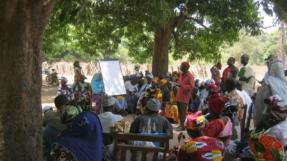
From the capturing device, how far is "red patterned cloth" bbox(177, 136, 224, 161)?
412cm

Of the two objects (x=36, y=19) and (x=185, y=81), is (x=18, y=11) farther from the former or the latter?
(x=185, y=81)

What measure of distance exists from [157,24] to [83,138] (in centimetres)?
945

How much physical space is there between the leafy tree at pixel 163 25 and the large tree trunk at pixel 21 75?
640 centimetres

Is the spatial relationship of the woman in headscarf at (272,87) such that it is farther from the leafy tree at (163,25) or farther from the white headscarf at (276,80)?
the leafy tree at (163,25)

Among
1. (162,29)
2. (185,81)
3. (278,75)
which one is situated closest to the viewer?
(278,75)

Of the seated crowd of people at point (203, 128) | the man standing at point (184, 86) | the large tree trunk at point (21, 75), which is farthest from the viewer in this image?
the man standing at point (184, 86)

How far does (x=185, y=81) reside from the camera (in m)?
10.9

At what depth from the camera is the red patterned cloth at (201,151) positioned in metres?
4.12

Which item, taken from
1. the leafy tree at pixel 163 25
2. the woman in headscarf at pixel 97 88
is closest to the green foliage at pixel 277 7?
the leafy tree at pixel 163 25

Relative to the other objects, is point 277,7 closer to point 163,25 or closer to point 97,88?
point 163,25

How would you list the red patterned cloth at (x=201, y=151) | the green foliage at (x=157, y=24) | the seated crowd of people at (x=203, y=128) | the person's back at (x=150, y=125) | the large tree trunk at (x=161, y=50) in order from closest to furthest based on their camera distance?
the red patterned cloth at (x=201, y=151) → the seated crowd of people at (x=203, y=128) → the person's back at (x=150, y=125) → the green foliage at (x=157, y=24) → the large tree trunk at (x=161, y=50)

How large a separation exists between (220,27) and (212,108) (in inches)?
432

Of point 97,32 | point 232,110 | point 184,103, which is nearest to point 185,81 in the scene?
point 184,103

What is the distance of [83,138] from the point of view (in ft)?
16.3
